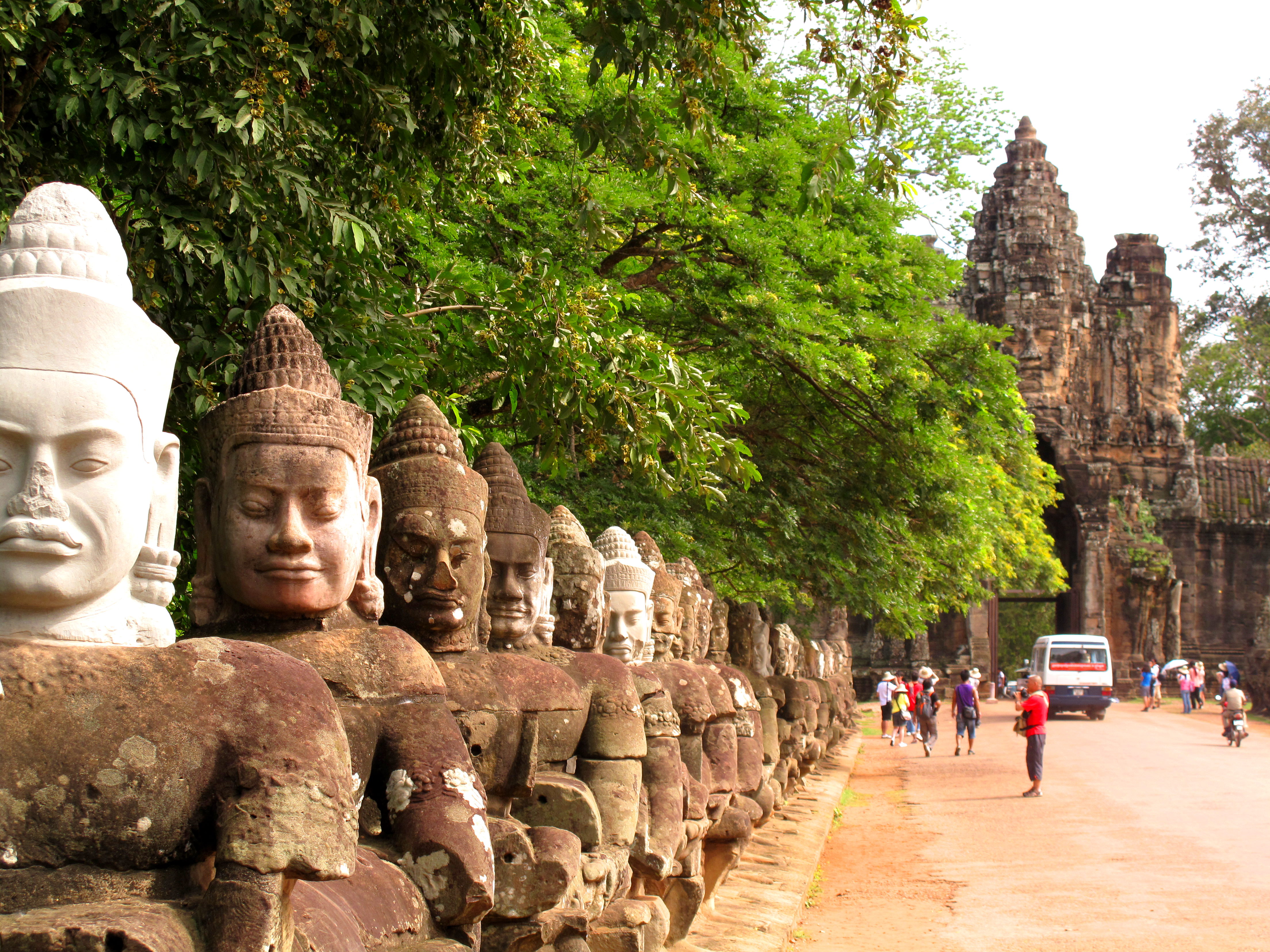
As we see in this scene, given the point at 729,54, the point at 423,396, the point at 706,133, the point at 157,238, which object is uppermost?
the point at 729,54

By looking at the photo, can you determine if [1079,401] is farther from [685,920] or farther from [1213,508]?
[685,920]

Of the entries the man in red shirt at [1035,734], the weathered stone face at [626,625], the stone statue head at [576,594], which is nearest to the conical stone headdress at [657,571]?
the weathered stone face at [626,625]

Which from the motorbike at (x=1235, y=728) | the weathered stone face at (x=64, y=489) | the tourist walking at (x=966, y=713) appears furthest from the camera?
the motorbike at (x=1235, y=728)

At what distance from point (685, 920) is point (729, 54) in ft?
23.7

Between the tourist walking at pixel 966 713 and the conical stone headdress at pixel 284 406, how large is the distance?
18954 millimetres

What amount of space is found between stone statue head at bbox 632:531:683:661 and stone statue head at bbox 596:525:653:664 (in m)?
0.31

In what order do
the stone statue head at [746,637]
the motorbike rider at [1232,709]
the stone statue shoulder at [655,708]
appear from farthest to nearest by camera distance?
the motorbike rider at [1232,709], the stone statue head at [746,637], the stone statue shoulder at [655,708]

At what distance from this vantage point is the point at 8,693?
84.8 inches

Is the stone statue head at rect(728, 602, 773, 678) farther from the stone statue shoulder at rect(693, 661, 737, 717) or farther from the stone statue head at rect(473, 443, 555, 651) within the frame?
the stone statue head at rect(473, 443, 555, 651)

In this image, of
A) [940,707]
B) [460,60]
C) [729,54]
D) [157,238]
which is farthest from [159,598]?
[940,707]

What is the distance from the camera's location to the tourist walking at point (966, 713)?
20.9 m

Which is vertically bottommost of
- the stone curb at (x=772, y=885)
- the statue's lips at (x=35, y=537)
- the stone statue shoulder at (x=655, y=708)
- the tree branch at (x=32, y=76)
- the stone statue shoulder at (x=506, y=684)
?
the stone curb at (x=772, y=885)

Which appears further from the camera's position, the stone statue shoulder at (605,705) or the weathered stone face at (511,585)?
the stone statue shoulder at (605,705)

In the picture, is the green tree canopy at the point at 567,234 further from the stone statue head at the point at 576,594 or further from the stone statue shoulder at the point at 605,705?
the stone statue shoulder at the point at 605,705
